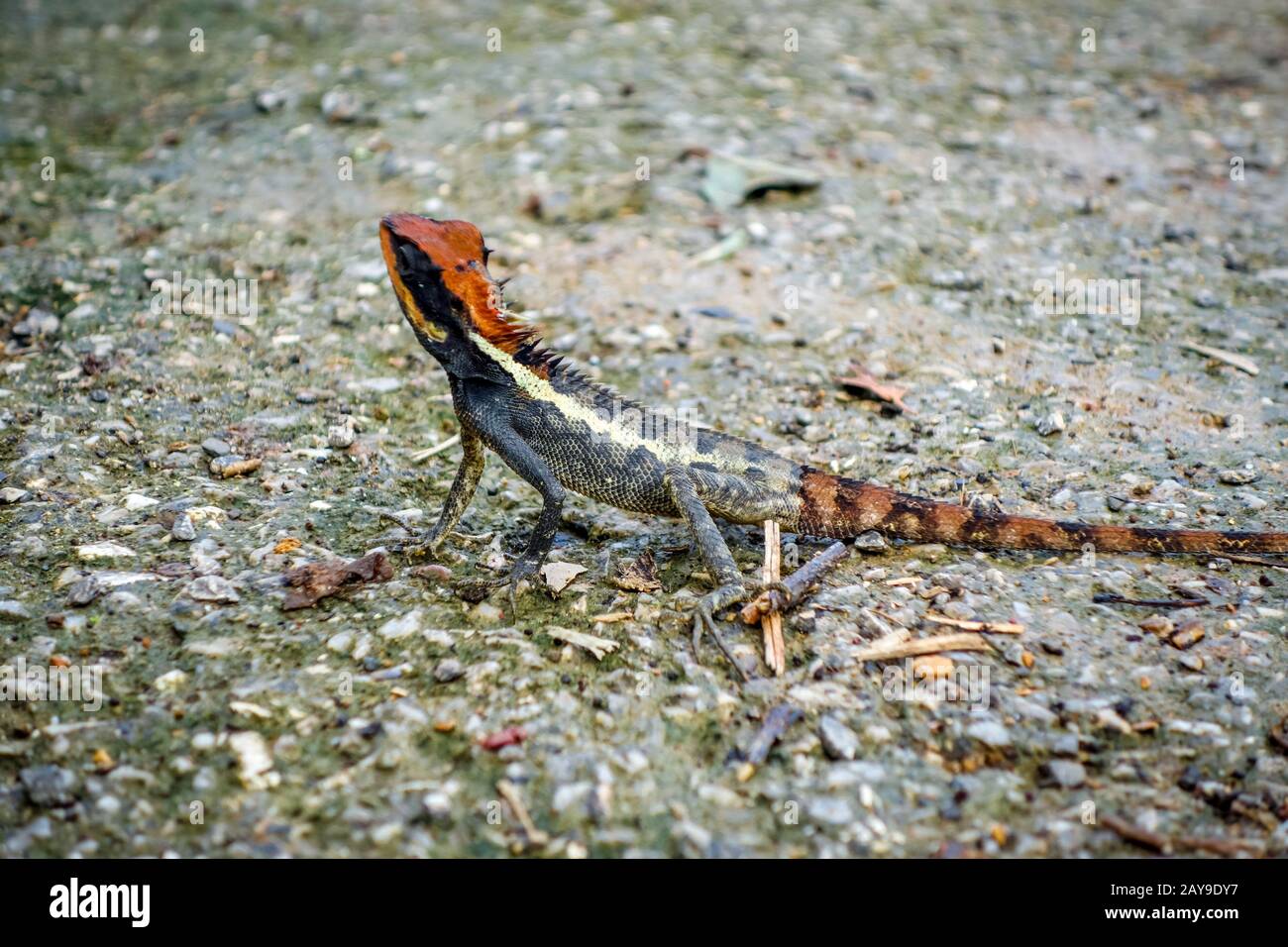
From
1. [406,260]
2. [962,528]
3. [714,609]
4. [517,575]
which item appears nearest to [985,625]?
[962,528]

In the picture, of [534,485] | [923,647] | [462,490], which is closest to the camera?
[923,647]

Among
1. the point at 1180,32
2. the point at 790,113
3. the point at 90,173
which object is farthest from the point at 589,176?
the point at 1180,32

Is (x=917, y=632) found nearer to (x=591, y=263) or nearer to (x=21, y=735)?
(x=21, y=735)

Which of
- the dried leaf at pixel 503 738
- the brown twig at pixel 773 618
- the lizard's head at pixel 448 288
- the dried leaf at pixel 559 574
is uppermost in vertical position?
the lizard's head at pixel 448 288

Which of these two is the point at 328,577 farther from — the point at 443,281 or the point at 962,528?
the point at 962,528

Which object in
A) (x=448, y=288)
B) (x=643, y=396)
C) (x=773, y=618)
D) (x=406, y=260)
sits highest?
(x=406, y=260)

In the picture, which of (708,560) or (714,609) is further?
(708,560)

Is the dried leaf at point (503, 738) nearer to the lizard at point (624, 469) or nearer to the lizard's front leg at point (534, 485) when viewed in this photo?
the lizard's front leg at point (534, 485)

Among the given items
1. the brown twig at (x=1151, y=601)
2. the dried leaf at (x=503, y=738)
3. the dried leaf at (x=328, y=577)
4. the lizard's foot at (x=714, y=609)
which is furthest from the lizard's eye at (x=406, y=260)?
the brown twig at (x=1151, y=601)
